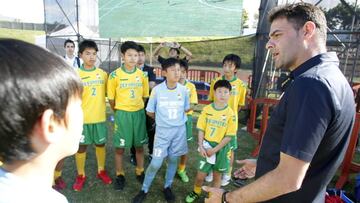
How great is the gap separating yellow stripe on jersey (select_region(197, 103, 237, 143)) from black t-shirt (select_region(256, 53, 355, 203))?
1.62 m

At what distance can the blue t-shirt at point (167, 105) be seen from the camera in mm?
3154

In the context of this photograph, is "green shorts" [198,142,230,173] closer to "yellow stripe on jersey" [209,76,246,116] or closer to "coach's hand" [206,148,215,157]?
"coach's hand" [206,148,215,157]

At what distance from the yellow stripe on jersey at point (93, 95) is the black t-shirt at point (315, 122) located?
2.52 meters

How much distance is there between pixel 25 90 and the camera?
2.11ft

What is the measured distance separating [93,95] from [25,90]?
2.84m

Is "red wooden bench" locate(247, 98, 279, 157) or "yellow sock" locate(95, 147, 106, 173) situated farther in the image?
"red wooden bench" locate(247, 98, 279, 157)

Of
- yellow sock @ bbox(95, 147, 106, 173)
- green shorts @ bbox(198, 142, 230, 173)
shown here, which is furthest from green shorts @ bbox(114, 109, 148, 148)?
green shorts @ bbox(198, 142, 230, 173)

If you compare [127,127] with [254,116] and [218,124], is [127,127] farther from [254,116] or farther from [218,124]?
[254,116]

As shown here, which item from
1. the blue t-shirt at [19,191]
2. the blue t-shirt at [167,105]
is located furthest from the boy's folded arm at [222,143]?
the blue t-shirt at [19,191]

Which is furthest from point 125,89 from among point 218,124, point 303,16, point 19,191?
point 19,191

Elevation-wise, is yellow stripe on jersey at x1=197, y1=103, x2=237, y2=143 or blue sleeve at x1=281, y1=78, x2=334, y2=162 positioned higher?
blue sleeve at x1=281, y1=78, x2=334, y2=162

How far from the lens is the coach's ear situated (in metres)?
0.70

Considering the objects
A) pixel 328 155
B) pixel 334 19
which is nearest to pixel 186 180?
pixel 328 155

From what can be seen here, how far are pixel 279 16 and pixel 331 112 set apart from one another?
1.92 feet
